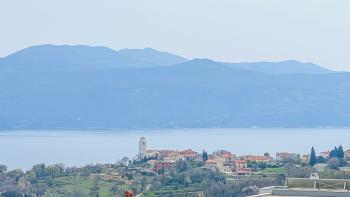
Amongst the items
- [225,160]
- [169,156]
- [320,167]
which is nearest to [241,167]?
[225,160]

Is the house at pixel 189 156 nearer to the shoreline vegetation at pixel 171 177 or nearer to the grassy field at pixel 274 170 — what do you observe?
the shoreline vegetation at pixel 171 177

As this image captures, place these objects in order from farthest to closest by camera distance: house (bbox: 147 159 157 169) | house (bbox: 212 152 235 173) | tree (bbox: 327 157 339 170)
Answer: house (bbox: 147 159 157 169), house (bbox: 212 152 235 173), tree (bbox: 327 157 339 170)

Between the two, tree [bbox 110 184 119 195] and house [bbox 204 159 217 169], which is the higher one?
house [bbox 204 159 217 169]

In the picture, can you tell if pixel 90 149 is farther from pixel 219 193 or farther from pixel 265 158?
pixel 219 193

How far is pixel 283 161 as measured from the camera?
92500mm

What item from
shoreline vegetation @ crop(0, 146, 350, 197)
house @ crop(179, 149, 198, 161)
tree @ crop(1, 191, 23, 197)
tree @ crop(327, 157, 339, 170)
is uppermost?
house @ crop(179, 149, 198, 161)

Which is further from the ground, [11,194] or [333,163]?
[333,163]

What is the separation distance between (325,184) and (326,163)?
5640 centimetres

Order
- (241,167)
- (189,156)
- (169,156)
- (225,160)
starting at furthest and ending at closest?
(169,156) → (189,156) → (225,160) → (241,167)

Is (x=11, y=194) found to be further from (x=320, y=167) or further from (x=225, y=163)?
(x=225, y=163)

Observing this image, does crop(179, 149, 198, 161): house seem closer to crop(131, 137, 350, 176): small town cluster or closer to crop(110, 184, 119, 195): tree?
crop(131, 137, 350, 176): small town cluster

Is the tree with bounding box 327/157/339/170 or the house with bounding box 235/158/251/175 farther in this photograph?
the house with bounding box 235/158/251/175

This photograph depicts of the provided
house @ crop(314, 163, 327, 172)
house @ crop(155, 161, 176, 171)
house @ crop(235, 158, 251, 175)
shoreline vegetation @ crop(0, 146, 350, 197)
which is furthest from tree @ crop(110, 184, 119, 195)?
house @ crop(155, 161, 176, 171)

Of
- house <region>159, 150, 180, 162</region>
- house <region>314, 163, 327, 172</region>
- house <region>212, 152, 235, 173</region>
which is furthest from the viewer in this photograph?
house <region>159, 150, 180, 162</region>
